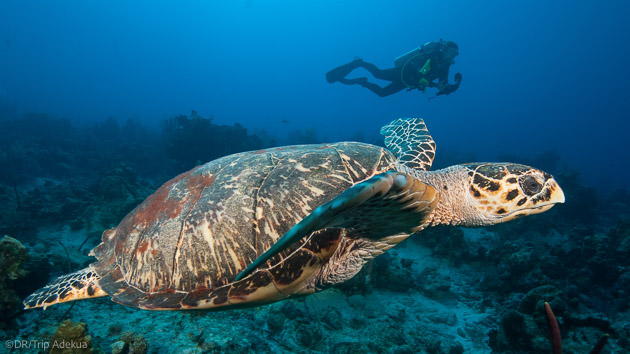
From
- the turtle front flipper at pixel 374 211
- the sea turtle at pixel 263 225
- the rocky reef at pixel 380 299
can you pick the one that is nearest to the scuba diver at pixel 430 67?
the rocky reef at pixel 380 299

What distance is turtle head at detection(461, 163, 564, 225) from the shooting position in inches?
92.0

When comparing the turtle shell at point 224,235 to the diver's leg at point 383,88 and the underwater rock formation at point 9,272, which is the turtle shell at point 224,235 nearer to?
the underwater rock formation at point 9,272

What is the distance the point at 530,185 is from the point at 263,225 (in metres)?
2.53

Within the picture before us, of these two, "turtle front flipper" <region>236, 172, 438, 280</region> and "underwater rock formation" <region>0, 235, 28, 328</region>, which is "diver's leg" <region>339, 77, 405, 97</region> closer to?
"turtle front flipper" <region>236, 172, 438, 280</region>

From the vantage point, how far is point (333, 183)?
2.18 meters

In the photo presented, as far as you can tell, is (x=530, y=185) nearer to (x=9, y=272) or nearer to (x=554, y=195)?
(x=554, y=195)

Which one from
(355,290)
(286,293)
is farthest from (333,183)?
(355,290)

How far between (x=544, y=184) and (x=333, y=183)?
2043 mm

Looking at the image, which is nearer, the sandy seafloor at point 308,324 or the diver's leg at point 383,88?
the sandy seafloor at point 308,324

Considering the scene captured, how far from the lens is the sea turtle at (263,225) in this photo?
6.49 ft

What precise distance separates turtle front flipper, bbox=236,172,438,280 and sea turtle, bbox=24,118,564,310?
2 centimetres

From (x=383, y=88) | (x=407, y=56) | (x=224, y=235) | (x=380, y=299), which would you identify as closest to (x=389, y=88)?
(x=383, y=88)

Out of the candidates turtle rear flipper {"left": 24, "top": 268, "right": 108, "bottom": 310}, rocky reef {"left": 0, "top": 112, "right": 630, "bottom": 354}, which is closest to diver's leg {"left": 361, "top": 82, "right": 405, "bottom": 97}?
rocky reef {"left": 0, "top": 112, "right": 630, "bottom": 354}

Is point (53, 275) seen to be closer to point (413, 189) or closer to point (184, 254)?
point (184, 254)
